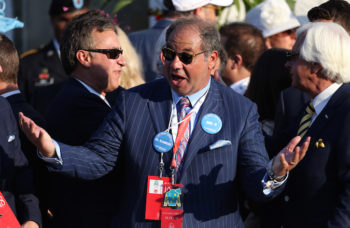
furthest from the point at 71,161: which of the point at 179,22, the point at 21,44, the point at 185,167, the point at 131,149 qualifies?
the point at 21,44

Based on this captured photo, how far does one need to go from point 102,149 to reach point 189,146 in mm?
510

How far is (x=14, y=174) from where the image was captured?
3.90 metres

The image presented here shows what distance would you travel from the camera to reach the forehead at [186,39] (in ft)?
12.3

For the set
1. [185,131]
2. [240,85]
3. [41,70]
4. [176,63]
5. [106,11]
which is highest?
[176,63]

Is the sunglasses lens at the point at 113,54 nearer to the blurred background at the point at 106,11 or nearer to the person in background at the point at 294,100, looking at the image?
the person in background at the point at 294,100

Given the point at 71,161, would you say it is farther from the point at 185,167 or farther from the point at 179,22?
the point at 179,22

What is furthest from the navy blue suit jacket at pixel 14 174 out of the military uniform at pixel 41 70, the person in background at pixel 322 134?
the military uniform at pixel 41 70

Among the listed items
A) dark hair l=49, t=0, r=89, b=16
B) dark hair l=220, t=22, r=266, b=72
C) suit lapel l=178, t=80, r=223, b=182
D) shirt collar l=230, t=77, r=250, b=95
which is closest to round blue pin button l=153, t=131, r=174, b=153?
suit lapel l=178, t=80, r=223, b=182

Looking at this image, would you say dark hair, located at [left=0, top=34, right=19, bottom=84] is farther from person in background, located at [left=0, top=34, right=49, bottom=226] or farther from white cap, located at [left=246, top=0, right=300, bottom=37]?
white cap, located at [left=246, top=0, right=300, bottom=37]

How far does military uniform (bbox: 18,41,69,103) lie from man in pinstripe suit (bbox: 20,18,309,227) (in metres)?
2.98

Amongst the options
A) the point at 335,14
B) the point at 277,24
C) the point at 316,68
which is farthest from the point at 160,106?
the point at 277,24

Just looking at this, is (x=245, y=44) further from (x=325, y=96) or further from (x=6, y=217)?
(x=6, y=217)

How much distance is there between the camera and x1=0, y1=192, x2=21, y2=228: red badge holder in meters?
3.58

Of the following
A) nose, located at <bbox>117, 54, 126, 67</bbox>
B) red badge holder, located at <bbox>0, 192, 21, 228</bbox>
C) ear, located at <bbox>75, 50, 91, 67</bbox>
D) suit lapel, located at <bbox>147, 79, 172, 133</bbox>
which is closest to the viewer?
red badge holder, located at <bbox>0, 192, 21, 228</bbox>
